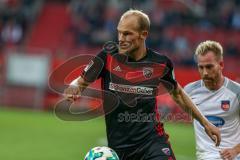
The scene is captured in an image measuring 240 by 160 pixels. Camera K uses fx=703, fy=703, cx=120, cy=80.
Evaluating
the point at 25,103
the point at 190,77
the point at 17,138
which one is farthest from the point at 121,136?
the point at 25,103

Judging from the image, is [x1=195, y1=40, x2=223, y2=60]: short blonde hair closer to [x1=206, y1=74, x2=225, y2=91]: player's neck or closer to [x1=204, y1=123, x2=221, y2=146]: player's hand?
[x1=206, y1=74, x2=225, y2=91]: player's neck

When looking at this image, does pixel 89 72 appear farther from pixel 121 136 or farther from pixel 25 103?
pixel 25 103

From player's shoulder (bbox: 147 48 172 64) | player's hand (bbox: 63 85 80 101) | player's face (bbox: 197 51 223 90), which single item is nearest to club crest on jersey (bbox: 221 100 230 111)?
player's face (bbox: 197 51 223 90)

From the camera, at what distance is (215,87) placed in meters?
7.59

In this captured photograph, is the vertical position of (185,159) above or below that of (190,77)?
below

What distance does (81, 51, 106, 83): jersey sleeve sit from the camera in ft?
22.5

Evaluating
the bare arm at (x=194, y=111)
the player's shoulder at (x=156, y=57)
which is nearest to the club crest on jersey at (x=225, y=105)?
the bare arm at (x=194, y=111)

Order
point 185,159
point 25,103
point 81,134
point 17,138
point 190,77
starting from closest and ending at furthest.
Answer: point 185,159
point 17,138
point 81,134
point 190,77
point 25,103

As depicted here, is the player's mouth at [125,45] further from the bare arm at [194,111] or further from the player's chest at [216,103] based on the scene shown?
the player's chest at [216,103]

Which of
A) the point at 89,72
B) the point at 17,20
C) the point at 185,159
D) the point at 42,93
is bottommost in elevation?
the point at 185,159

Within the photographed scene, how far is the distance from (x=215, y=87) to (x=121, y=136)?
4.67ft

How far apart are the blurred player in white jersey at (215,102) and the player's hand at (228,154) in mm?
258

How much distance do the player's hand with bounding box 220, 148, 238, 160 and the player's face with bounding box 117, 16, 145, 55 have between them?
4.57 ft

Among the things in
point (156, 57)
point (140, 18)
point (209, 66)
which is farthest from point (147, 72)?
point (209, 66)
